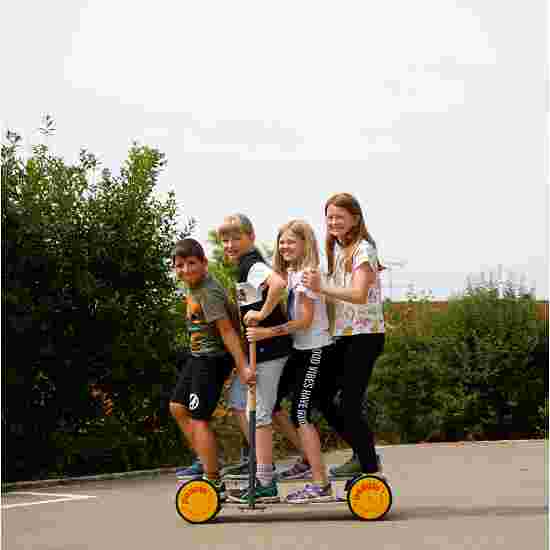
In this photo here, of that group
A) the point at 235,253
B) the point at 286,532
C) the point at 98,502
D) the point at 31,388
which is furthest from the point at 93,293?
the point at 286,532

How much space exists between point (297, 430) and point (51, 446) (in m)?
4.87

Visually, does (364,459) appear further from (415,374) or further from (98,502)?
(415,374)

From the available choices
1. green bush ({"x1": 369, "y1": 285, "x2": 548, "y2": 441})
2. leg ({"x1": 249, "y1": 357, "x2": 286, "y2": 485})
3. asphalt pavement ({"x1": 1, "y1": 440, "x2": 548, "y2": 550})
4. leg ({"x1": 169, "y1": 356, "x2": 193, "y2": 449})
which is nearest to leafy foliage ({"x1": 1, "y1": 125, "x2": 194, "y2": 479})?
asphalt pavement ({"x1": 1, "y1": 440, "x2": 548, "y2": 550})

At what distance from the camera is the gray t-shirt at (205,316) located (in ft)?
26.2

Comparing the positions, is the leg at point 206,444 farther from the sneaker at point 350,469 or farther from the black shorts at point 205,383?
the sneaker at point 350,469

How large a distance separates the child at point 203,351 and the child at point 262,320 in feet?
0.59

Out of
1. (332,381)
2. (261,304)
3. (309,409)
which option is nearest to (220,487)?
(309,409)

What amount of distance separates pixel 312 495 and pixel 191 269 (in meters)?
1.74

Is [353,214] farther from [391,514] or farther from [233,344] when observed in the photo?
[391,514]

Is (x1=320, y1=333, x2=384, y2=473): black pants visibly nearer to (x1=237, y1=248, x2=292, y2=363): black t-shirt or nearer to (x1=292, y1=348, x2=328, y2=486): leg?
(x1=292, y1=348, x2=328, y2=486): leg

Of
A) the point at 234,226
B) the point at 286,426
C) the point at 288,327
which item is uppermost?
the point at 234,226

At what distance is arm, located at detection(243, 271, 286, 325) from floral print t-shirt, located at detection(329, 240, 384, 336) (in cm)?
45

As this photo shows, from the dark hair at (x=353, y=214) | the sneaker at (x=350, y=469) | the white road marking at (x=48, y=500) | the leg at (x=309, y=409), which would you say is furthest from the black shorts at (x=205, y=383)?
the white road marking at (x=48, y=500)

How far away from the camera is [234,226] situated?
7.94m
